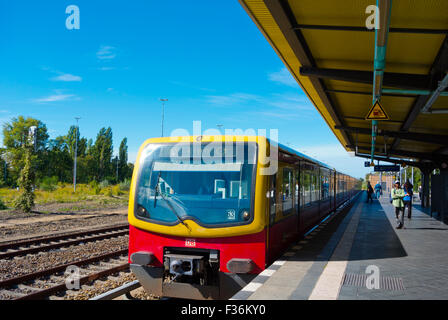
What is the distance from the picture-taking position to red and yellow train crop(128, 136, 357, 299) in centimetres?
600

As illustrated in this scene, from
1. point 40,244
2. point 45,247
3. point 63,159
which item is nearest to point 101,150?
point 63,159

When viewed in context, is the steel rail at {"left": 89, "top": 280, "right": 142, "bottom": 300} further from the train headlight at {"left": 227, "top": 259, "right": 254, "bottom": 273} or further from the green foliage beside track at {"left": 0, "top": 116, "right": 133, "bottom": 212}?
the green foliage beside track at {"left": 0, "top": 116, "right": 133, "bottom": 212}

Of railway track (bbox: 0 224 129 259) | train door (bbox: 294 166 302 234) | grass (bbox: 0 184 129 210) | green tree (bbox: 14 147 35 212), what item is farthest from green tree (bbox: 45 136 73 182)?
train door (bbox: 294 166 302 234)

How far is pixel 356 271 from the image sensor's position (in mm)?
6523

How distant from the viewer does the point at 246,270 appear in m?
5.86

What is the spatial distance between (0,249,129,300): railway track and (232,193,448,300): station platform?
11.7 ft

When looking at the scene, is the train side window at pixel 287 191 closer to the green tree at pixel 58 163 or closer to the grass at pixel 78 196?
the grass at pixel 78 196

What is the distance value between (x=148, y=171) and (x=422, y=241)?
7752 mm

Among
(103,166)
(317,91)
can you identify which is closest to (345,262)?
(317,91)

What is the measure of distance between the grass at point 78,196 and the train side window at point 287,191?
2111cm

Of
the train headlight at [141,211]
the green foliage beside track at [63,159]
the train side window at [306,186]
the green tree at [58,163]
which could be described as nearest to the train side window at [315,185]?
the train side window at [306,186]

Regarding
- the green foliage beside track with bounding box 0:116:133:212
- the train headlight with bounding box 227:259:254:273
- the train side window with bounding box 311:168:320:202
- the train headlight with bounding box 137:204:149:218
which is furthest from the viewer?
the green foliage beside track with bounding box 0:116:133:212

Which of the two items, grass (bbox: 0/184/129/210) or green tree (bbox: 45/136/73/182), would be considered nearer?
grass (bbox: 0/184/129/210)

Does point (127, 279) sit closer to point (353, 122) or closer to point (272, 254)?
point (272, 254)
